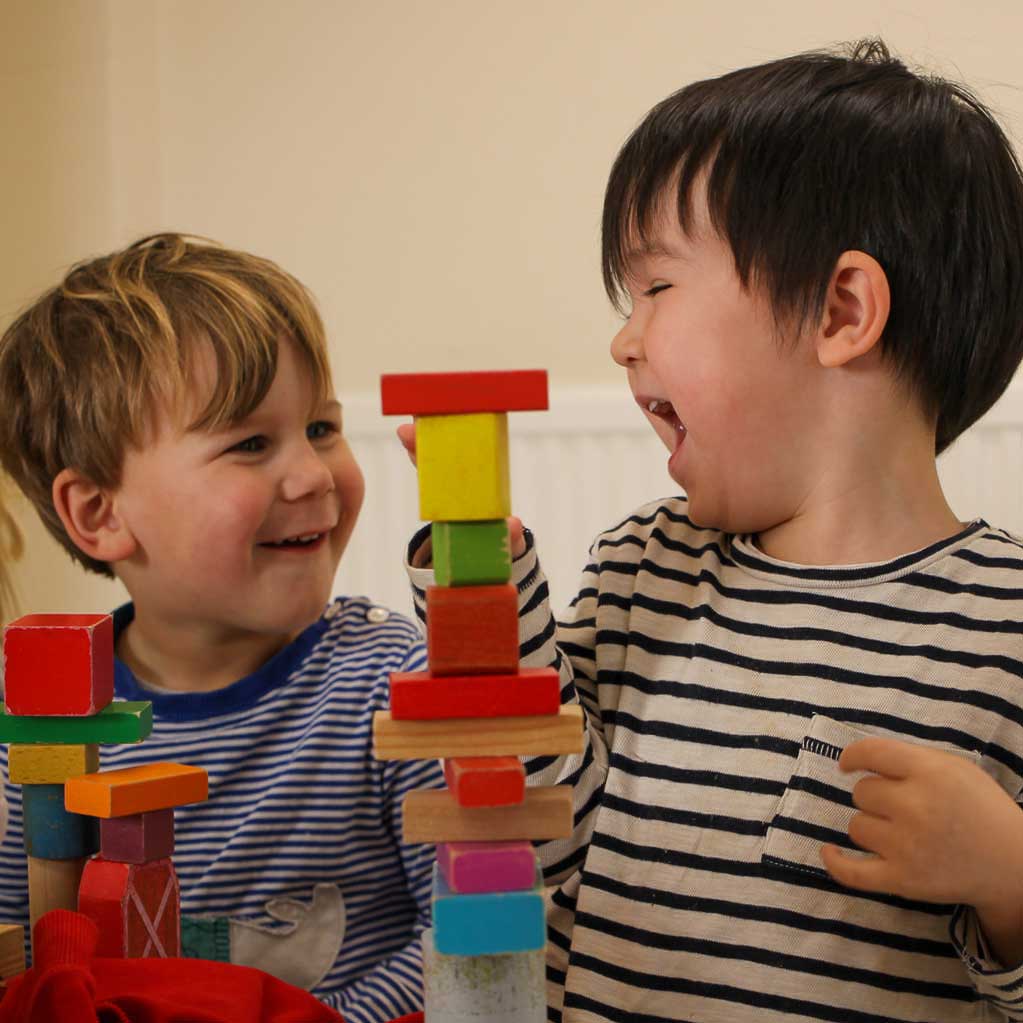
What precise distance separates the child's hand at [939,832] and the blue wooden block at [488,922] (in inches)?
8.9

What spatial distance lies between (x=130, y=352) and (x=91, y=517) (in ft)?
0.48

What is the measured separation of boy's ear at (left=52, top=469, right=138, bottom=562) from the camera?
3.80 feet

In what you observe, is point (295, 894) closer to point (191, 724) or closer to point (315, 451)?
point (191, 724)

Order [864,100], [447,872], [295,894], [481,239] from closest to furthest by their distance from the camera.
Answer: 1. [447,872]
2. [864,100]
3. [295,894]
4. [481,239]

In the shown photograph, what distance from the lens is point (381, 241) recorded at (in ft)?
6.31

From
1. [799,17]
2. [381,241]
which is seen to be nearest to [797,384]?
[799,17]

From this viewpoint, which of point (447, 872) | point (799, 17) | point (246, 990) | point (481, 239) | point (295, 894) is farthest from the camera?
point (481, 239)

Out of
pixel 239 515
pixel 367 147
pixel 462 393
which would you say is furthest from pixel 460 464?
pixel 367 147

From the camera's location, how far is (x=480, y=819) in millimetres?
643

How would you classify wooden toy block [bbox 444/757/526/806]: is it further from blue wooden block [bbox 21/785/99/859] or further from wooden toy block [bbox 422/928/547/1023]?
blue wooden block [bbox 21/785/99/859]

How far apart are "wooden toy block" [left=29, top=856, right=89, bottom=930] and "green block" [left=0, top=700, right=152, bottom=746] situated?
82mm

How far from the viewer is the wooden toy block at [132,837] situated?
78 centimetres

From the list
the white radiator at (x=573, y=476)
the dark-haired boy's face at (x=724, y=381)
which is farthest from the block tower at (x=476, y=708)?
the white radiator at (x=573, y=476)

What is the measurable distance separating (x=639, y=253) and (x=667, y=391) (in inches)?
3.8
